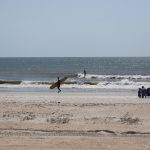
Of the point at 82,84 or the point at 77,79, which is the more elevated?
the point at 77,79

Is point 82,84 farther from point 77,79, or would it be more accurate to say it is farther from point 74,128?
point 74,128

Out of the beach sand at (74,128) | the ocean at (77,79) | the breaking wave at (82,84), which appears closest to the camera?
the beach sand at (74,128)

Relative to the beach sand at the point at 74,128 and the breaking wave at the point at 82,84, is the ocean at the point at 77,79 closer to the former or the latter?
the breaking wave at the point at 82,84

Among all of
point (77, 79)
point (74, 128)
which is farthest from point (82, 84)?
point (74, 128)

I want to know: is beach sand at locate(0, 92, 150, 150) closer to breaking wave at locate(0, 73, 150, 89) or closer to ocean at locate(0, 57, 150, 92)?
ocean at locate(0, 57, 150, 92)

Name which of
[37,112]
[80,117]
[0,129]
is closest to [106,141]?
[0,129]

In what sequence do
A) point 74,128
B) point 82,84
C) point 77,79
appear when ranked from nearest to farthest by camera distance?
point 74,128 → point 82,84 → point 77,79

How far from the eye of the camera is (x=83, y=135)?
557 inches

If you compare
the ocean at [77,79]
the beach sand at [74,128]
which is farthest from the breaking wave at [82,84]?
the beach sand at [74,128]

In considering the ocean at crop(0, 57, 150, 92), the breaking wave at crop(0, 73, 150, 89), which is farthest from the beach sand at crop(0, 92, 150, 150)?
the breaking wave at crop(0, 73, 150, 89)

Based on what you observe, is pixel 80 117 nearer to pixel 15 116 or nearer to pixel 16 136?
pixel 15 116

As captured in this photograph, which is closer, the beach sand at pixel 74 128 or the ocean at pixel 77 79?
the beach sand at pixel 74 128

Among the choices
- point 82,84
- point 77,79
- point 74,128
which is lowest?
point 74,128

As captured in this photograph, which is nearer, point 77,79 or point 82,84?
point 82,84
